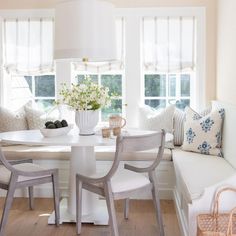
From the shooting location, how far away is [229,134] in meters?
3.32

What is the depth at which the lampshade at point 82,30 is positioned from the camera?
2914 mm

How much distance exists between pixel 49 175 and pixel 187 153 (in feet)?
4.69

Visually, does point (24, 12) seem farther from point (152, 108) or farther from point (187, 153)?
point (187, 153)

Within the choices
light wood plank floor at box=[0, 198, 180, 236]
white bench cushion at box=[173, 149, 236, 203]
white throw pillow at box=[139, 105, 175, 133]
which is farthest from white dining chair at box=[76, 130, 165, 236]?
white throw pillow at box=[139, 105, 175, 133]

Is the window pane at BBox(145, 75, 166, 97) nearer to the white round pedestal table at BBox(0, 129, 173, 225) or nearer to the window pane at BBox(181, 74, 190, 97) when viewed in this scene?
the window pane at BBox(181, 74, 190, 97)

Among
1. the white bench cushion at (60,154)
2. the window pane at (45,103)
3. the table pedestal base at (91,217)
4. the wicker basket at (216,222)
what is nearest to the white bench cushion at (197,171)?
the wicker basket at (216,222)

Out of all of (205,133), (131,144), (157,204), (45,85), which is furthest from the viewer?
(45,85)

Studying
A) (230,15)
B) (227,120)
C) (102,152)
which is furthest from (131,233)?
(230,15)

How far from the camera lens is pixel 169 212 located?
347 centimetres

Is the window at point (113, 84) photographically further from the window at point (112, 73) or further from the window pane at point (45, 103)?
the window pane at point (45, 103)

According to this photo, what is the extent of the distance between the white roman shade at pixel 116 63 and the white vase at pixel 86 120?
1.55 metres

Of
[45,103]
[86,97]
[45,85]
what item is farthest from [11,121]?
[86,97]

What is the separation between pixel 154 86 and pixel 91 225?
201 centimetres

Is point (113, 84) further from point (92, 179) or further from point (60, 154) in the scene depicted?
point (92, 179)
